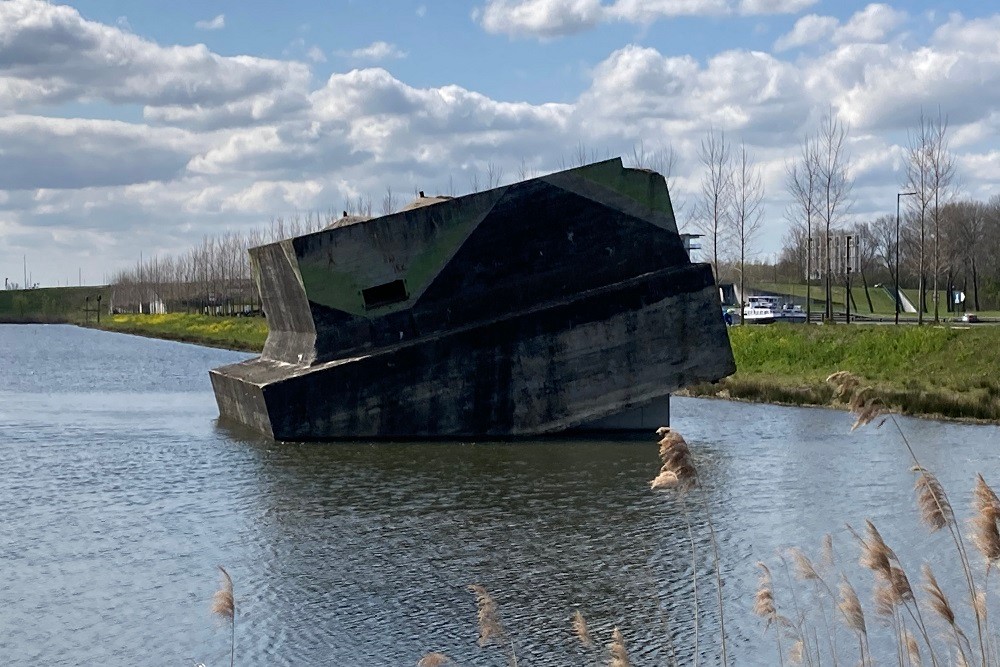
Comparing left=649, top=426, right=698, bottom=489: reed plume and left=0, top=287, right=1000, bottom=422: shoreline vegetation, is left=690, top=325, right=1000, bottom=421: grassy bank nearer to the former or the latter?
left=0, top=287, right=1000, bottom=422: shoreline vegetation

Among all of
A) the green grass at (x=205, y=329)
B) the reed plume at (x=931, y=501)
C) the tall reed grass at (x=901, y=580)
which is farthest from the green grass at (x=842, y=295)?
the reed plume at (x=931, y=501)

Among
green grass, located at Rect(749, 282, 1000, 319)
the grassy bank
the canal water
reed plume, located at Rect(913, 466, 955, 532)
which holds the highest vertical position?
green grass, located at Rect(749, 282, 1000, 319)

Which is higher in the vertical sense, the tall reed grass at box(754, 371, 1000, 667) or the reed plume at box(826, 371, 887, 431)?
the reed plume at box(826, 371, 887, 431)

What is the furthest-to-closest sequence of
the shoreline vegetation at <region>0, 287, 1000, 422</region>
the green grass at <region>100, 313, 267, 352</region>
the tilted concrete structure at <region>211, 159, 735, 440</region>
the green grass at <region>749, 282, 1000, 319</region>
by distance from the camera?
the green grass at <region>749, 282, 1000, 319</region>
the green grass at <region>100, 313, 267, 352</region>
the shoreline vegetation at <region>0, 287, 1000, 422</region>
the tilted concrete structure at <region>211, 159, 735, 440</region>

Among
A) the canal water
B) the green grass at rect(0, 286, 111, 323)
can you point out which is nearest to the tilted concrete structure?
the canal water

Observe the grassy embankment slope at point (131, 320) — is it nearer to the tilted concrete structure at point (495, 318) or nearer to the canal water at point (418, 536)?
the tilted concrete structure at point (495, 318)

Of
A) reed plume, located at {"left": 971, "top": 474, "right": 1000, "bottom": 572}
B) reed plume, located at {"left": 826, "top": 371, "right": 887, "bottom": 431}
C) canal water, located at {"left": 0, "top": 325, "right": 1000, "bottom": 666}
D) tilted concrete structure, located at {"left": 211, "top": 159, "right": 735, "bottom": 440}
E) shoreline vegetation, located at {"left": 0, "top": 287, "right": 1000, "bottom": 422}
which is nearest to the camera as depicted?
reed plume, located at {"left": 971, "top": 474, "right": 1000, "bottom": 572}

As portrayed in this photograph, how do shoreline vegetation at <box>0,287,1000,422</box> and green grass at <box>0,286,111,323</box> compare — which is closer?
shoreline vegetation at <box>0,287,1000,422</box>

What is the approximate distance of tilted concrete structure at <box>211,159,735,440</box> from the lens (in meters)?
19.3

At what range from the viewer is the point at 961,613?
9523 mm

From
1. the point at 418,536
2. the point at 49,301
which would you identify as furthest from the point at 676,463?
the point at 49,301

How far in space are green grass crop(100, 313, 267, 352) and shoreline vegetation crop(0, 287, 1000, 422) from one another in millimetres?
24877

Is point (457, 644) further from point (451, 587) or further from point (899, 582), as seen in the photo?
point (899, 582)

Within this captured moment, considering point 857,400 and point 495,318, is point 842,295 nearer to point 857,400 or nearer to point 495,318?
point 495,318
